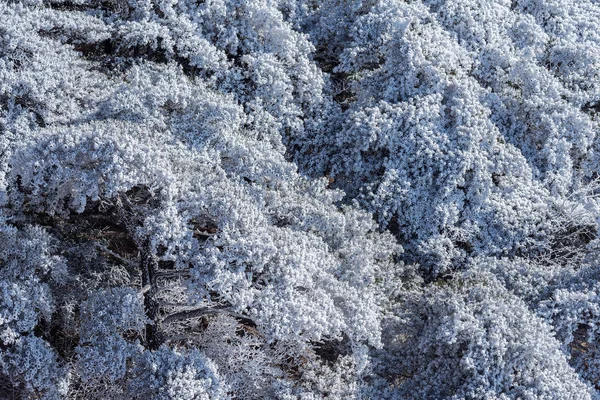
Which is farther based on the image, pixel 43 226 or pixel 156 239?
pixel 43 226

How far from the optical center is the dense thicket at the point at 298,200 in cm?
476

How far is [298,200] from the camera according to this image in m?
5.80

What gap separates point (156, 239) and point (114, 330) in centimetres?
77

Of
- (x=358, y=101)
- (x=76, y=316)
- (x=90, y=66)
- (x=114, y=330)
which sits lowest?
(x=76, y=316)

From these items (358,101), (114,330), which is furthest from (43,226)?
(358,101)

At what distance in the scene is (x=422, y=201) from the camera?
6.49 meters

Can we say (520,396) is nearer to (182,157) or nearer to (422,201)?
(422,201)

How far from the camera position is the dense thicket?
4.76 meters

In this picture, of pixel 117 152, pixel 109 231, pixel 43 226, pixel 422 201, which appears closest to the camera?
pixel 117 152

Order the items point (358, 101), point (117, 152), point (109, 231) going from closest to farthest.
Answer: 1. point (117, 152)
2. point (109, 231)
3. point (358, 101)

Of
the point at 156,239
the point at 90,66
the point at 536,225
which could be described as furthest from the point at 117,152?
the point at 536,225

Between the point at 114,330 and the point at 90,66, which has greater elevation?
the point at 90,66

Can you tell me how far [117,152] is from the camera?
461 cm

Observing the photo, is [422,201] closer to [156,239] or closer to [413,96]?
[413,96]
